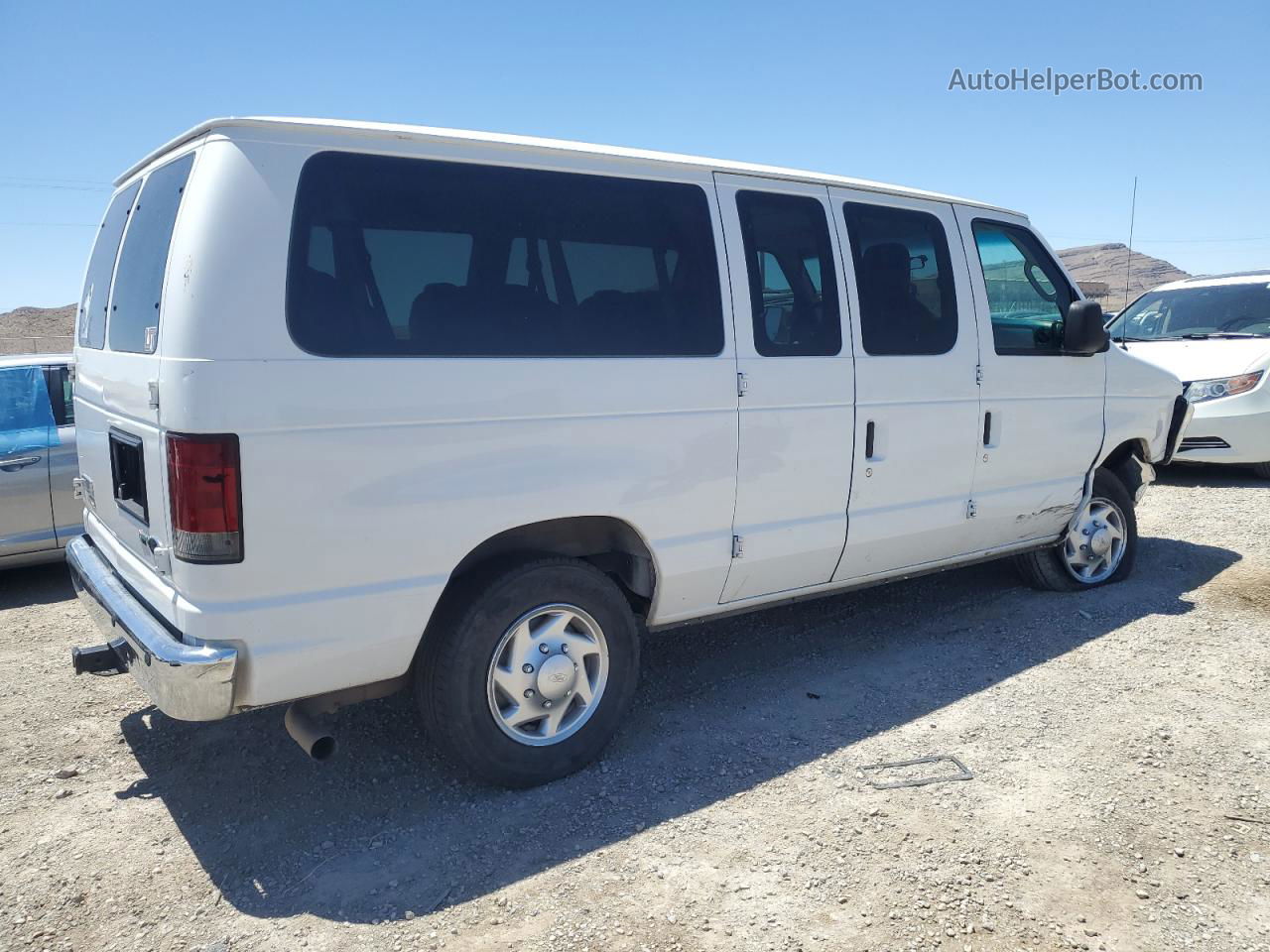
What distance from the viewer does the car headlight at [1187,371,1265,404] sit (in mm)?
8469

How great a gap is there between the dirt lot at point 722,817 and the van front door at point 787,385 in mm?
760

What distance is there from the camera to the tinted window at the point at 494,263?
2.89 m

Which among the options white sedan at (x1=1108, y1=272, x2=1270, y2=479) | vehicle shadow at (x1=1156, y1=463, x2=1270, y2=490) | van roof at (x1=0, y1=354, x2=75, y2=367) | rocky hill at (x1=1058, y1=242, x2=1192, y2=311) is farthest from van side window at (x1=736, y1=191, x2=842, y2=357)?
rocky hill at (x1=1058, y1=242, x2=1192, y2=311)

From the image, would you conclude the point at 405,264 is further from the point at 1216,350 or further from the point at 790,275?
the point at 1216,350

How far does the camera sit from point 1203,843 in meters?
3.10

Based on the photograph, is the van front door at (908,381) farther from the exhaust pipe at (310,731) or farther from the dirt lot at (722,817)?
the exhaust pipe at (310,731)

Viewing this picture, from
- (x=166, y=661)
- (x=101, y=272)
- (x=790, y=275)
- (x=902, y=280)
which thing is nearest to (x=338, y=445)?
(x=166, y=661)

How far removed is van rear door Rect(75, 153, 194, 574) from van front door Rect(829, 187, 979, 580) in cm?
277

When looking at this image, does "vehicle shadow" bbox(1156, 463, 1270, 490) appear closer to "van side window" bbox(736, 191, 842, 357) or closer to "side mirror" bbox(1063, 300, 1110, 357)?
"side mirror" bbox(1063, 300, 1110, 357)

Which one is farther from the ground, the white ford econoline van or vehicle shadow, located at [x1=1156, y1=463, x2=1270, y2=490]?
the white ford econoline van

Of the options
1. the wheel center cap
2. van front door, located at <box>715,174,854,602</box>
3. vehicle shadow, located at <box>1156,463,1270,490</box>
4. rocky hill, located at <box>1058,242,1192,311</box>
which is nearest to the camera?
the wheel center cap

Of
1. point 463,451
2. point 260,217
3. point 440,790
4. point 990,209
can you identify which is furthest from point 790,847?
point 990,209

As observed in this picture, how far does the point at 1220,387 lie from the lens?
8.58 metres

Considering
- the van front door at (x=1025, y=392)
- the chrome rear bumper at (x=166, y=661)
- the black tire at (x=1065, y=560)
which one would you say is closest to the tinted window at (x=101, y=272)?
the chrome rear bumper at (x=166, y=661)
